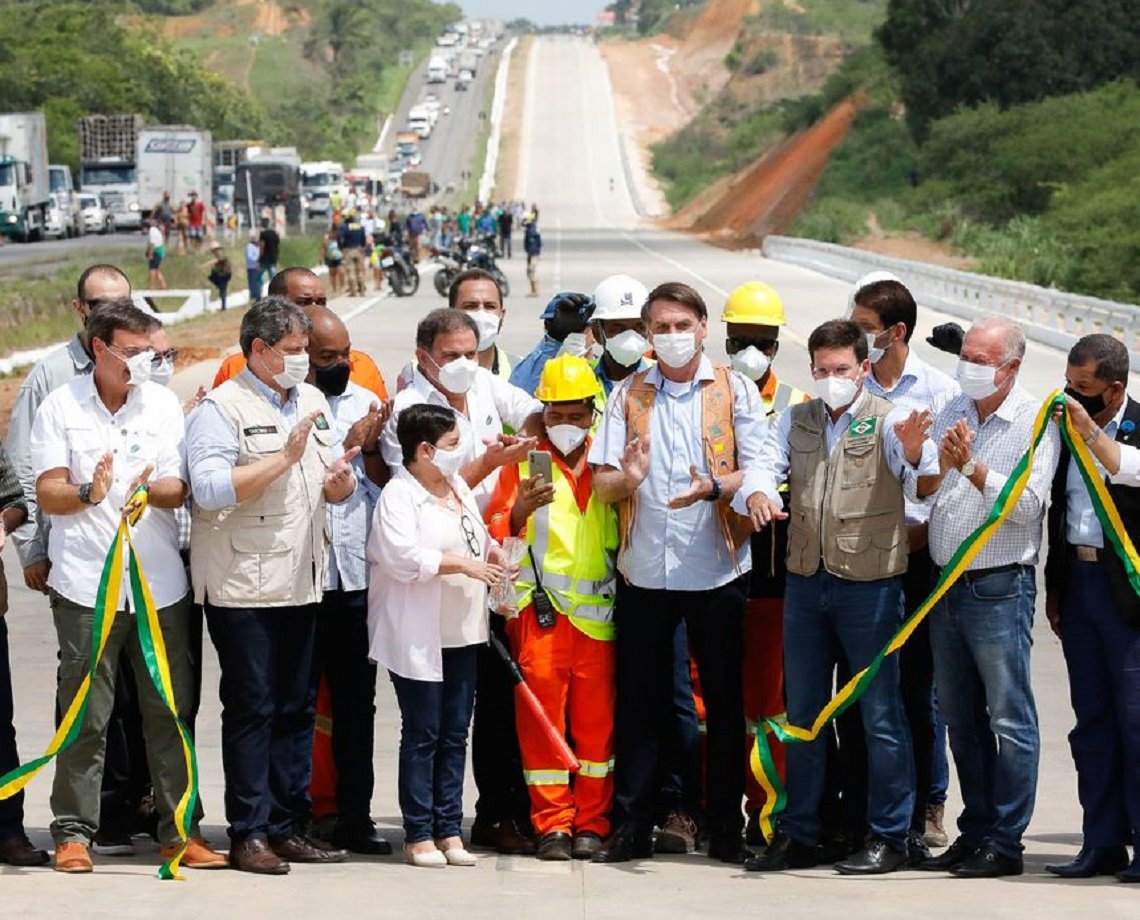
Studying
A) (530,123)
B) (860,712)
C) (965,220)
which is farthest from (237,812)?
(530,123)

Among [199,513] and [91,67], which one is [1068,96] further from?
[199,513]

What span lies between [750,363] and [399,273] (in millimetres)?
39674

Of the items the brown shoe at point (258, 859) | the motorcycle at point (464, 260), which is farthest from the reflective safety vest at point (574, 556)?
the motorcycle at point (464, 260)

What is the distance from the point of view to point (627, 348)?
354 inches

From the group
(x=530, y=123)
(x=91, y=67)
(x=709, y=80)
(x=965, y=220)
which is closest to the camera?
(x=965, y=220)

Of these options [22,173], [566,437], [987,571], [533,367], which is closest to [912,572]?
[987,571]

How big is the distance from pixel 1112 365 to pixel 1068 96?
69.2 metres

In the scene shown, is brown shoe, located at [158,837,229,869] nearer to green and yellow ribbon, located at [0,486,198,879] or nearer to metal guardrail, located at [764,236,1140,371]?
green and yellow ribbon, located at [0,486,198,879]

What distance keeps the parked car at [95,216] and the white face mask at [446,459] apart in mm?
79024

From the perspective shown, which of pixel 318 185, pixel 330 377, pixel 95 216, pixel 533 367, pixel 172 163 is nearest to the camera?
pixel 330 377

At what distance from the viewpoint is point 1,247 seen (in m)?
72.2

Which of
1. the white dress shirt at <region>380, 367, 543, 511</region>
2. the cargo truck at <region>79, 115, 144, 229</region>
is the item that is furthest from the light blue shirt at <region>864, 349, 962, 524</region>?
the cargo truck at <region>79, 115, 144, 229</region>

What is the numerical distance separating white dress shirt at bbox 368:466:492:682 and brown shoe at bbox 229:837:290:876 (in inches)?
31.8

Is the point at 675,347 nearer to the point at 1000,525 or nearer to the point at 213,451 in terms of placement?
the point at 1000,525
